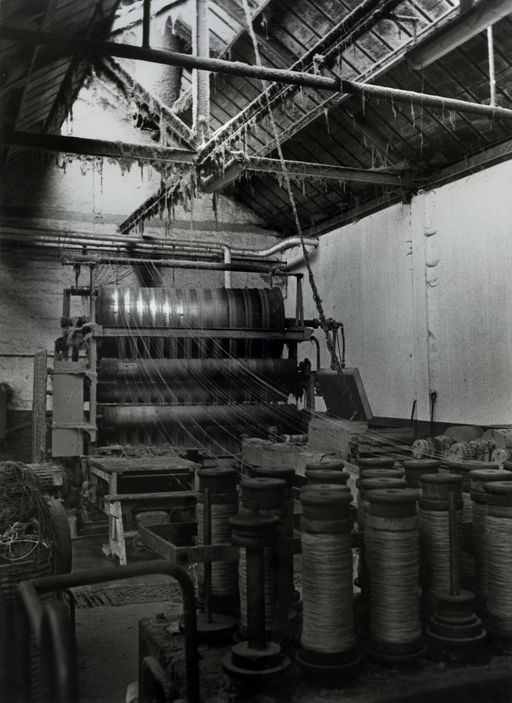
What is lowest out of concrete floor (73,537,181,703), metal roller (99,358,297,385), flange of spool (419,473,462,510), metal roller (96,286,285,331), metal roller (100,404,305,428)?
concrete floor (73,537,181,703)

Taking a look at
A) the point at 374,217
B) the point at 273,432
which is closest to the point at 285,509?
the point at 273,432

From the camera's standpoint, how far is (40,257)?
1030 centimetres

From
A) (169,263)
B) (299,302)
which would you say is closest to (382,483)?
(299,302)

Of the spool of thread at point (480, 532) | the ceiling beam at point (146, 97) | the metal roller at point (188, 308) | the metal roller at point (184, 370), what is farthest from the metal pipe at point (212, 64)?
the spool of thread at point (480, 532)

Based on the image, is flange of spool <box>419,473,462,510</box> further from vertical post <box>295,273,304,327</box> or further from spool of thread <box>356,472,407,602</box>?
vertical post <box>295,273,304,327</box>

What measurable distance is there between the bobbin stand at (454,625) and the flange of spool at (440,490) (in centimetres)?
2

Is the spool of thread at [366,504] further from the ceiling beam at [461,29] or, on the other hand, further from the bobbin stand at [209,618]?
the ceiling beam at [461,29]

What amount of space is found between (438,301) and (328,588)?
6497mm

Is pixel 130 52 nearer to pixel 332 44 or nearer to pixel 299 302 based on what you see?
pixel 332 44

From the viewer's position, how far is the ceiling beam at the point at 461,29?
491 cm

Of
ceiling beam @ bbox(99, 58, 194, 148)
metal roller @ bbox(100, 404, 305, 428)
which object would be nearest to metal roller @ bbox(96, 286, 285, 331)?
metal roller @ bbox(100, 404, 305, 428)

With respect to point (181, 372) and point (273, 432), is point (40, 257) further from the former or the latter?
point (273, 432)

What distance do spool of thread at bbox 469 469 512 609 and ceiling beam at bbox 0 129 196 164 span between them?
5.25m

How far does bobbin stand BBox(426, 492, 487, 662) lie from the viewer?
5.36ft
